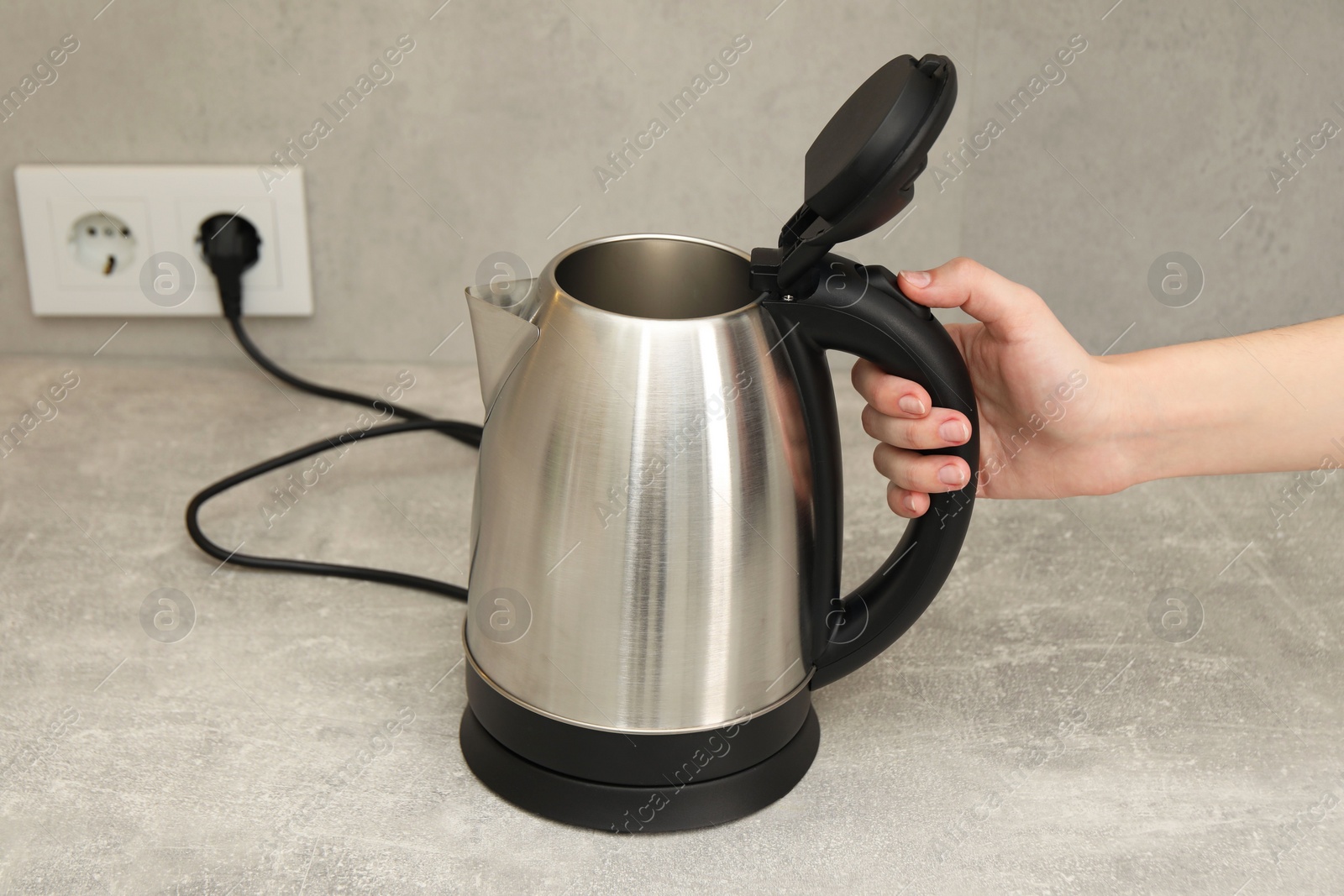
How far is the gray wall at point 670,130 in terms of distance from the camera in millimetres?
904

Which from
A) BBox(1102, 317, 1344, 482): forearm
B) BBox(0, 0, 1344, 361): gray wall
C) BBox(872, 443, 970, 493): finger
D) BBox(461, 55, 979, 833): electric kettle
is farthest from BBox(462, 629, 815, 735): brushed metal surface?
BBox(0, 0, 1344, 361): gray wall

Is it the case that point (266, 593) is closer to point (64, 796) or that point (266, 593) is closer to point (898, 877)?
point (64, 796)

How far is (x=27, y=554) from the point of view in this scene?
73 cm

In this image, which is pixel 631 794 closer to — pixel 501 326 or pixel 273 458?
pixel 501 326

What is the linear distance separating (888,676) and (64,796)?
0.42 metres

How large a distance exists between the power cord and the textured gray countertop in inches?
0.5

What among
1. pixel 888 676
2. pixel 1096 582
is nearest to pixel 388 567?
pixel 888 676

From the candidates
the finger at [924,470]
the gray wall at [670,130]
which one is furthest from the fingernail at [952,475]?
the gray wall at [670,130]

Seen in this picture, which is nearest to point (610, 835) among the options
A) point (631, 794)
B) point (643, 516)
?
point (631, 794)

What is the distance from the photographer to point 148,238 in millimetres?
944

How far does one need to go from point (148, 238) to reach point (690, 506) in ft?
2.20

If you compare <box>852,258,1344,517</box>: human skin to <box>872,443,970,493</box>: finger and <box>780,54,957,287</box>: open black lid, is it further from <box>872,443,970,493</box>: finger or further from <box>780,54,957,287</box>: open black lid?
<box>780,54,957,287</box>: open black lid

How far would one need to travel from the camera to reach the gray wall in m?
0.90

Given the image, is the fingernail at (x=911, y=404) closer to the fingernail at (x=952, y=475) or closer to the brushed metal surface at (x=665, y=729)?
the fingernail at (x=952, y=475)
